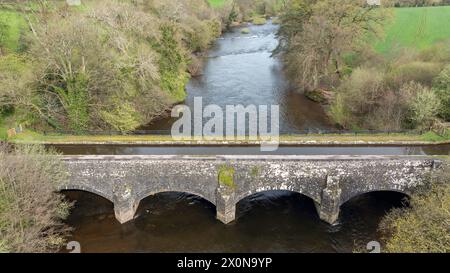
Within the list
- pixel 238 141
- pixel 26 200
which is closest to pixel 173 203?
pixel 238 141

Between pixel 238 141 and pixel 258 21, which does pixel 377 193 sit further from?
pixel 258 21

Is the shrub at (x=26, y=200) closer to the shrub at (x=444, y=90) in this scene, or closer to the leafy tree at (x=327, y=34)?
the leafy tree at (x=327, y=34)

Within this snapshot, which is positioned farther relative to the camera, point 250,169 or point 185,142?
point 185,142

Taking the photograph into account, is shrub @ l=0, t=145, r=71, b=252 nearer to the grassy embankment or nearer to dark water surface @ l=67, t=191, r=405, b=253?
dark water surface @ l=67, t=191, r=405, b=253

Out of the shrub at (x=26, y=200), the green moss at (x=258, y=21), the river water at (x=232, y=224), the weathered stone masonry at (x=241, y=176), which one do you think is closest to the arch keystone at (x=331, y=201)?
the weathered stone masonry at (x=241, y=176)

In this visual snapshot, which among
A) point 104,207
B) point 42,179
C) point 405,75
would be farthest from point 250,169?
point 405,75

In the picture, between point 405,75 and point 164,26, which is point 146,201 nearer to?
point 164,26
